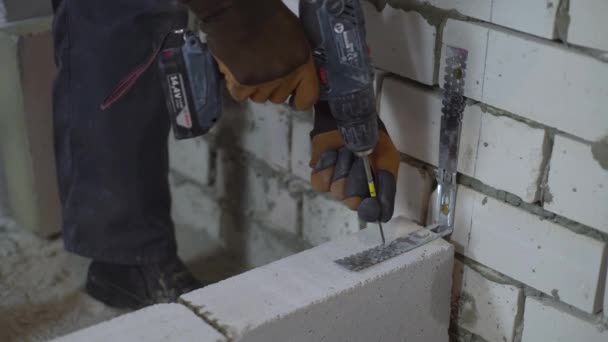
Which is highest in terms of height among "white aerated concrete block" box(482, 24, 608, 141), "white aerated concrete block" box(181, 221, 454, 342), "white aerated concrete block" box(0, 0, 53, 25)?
"white aerated concrete block" box(482, 24, 608, 141)

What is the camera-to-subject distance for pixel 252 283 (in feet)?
4.99

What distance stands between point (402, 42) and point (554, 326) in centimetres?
64

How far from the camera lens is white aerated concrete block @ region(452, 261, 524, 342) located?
5.44ft

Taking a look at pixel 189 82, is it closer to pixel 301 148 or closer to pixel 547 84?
pixel 301 148

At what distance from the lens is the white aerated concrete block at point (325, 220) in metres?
1.97

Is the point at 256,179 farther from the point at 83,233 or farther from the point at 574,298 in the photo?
the point at 574,298

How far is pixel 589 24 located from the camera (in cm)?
135

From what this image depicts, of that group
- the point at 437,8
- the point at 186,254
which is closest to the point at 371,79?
the point at 437,8

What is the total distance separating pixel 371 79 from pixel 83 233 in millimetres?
897

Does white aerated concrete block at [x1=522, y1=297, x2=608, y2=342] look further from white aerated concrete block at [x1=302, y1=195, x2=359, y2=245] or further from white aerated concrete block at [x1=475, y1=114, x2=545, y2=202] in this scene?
white aerated concrete block at [x1=302, y1=195, x2=359, y2=245]

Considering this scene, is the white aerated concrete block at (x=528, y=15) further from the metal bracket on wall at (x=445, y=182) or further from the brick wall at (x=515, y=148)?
the metal bracket on wall at (x=445, y=182)

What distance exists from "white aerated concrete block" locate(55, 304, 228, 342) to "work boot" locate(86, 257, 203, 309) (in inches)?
26.0

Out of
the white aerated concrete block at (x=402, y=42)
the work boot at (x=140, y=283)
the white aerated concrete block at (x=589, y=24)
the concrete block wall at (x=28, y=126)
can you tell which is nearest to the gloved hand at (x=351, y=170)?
the white aerated concrete block at (x=402, y=42)

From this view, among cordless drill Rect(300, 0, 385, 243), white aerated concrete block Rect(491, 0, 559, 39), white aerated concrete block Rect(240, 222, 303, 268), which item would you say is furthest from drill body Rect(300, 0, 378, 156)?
white aerated concrete block Rect(240, 222, 303, 268)
